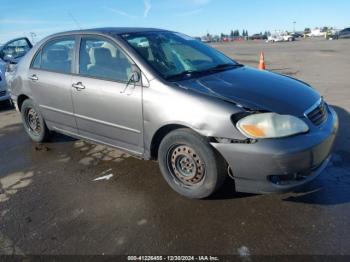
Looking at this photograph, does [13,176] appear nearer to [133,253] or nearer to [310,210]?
[133,253]

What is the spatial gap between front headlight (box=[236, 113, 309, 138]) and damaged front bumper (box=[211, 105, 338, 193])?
0.06m

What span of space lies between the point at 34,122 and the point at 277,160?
13.4 feet

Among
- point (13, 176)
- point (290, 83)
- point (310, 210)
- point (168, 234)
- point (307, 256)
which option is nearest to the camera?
point (307, 256)

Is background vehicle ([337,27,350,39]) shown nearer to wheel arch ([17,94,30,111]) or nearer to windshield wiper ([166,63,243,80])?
windshield wiper ([166,63,243,80])

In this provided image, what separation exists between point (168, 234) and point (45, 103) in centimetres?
299

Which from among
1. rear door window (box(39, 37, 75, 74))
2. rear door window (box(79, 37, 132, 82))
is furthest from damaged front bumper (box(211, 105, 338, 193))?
rear door window (box(39, 37, 75, 74))

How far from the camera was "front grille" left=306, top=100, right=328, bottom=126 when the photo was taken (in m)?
3.33

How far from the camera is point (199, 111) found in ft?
10.8

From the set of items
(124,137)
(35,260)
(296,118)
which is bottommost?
(35,260)

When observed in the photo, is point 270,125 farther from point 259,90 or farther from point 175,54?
point 175,54

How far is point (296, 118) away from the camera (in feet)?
10.4

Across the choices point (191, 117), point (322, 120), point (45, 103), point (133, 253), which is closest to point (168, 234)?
point (133, 253)

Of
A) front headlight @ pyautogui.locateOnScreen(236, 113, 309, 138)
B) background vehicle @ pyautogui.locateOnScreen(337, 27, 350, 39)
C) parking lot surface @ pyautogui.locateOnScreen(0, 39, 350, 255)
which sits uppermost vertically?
background vehicle @ pyautogui.locateOnScreen(337, 27, 350, 39)

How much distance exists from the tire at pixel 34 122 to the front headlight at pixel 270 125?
11.3ft
